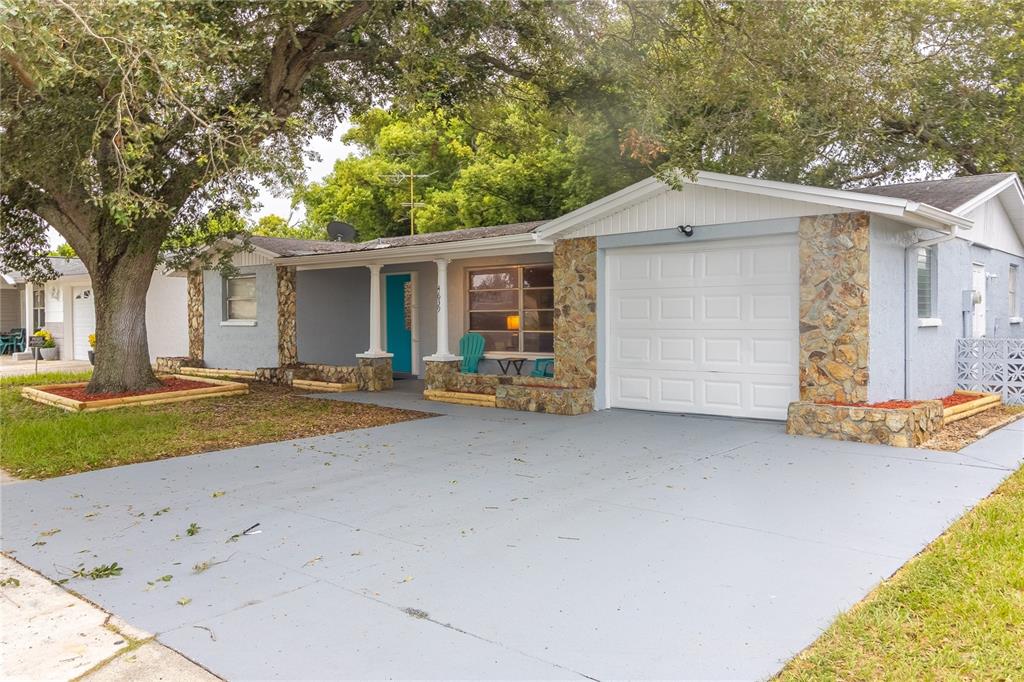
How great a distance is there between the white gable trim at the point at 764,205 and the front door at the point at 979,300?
2.62m

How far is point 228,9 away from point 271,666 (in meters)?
6.88

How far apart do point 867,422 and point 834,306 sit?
1.30 meters

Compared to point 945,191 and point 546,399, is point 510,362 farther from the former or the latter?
point 945,191

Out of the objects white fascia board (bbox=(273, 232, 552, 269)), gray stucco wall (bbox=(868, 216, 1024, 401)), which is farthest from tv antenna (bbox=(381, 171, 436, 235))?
gray stucco wall (bbox=(868, 216, 1024, 401))

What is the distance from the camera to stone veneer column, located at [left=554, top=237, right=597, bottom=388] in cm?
992

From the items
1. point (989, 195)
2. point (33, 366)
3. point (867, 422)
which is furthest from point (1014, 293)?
A: point (33, 366)

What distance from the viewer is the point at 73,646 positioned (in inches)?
121

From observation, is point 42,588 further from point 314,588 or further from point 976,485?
point 976,485

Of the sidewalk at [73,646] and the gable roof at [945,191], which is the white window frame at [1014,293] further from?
the sidewalk at [73,646]

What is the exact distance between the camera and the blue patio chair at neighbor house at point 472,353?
496 inches

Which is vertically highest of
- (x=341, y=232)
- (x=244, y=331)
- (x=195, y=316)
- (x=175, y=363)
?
(x=341, y=232)

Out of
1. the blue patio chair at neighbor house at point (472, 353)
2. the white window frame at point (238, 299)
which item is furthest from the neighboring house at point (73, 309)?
the blue patio chair at neighbor house at point (472, 353)

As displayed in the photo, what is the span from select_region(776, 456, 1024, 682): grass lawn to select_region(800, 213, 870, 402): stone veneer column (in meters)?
3.62

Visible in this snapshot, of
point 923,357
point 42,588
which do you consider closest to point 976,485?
point 923,357
